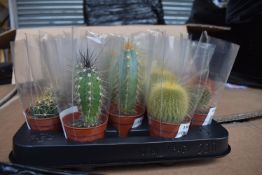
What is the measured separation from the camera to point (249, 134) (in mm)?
635

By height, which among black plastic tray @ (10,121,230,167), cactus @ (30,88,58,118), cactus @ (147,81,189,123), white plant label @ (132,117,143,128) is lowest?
black plastic tray @ (10,121,230,167)

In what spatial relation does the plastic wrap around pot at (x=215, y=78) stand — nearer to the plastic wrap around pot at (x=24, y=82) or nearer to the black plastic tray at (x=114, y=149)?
the black plastic tray at (x=114, y=149)

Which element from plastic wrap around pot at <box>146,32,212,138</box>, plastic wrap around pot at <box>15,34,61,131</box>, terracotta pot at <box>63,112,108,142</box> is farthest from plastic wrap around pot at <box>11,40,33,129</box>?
plastic wrap around pot at <box>146,32,212,138</box>

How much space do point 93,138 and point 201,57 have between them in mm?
264

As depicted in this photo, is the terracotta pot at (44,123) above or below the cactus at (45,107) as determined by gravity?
below

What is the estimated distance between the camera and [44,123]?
0.52 meters

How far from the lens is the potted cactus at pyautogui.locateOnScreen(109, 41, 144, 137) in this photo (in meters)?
0.50

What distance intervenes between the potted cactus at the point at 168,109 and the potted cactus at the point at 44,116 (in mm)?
177

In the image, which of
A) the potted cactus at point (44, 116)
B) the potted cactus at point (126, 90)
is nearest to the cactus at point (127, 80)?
the potted cactus at point (126, 90)

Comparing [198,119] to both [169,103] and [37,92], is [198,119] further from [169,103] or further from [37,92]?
[37,92]

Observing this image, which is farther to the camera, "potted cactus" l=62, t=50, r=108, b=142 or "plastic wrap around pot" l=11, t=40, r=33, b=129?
"plastic wrap around pot" l=11, t=40, r=33, b=129

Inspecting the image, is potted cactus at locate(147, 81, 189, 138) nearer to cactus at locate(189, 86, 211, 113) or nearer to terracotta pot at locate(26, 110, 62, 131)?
cactus at locate(189, 86, 211, 113)

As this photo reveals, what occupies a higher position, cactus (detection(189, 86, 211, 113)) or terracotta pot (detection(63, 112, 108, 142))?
cactus (detection(189, 86, 211, 113))

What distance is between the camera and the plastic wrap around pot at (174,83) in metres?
0.49
